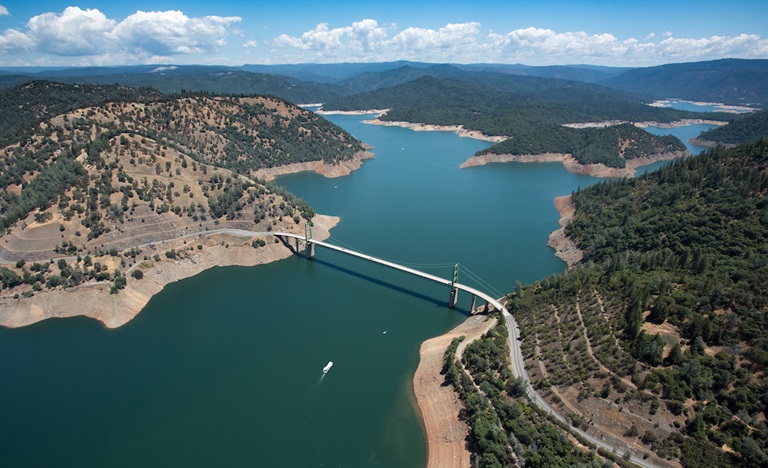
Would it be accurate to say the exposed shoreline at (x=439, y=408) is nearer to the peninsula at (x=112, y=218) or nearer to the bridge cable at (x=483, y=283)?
the bridge cable at (x=483, y=283)

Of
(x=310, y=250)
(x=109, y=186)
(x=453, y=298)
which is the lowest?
(x=453, y=298)

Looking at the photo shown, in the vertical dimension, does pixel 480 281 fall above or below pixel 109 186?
below

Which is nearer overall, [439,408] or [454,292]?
[439,408]

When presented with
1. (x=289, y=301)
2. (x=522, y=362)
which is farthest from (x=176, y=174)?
(x=522, y=362)

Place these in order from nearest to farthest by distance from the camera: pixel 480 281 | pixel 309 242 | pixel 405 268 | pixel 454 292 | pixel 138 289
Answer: pixel 454 292
pixel 138 289
pixel 405 268
pixel 480 281
pixel 309 242

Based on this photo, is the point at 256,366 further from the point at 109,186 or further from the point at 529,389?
the point at 109,186

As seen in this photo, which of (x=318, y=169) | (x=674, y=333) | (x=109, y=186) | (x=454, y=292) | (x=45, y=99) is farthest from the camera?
(x=318, y=169)

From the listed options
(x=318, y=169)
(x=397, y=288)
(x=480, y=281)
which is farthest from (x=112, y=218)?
(x=318, y=169)
